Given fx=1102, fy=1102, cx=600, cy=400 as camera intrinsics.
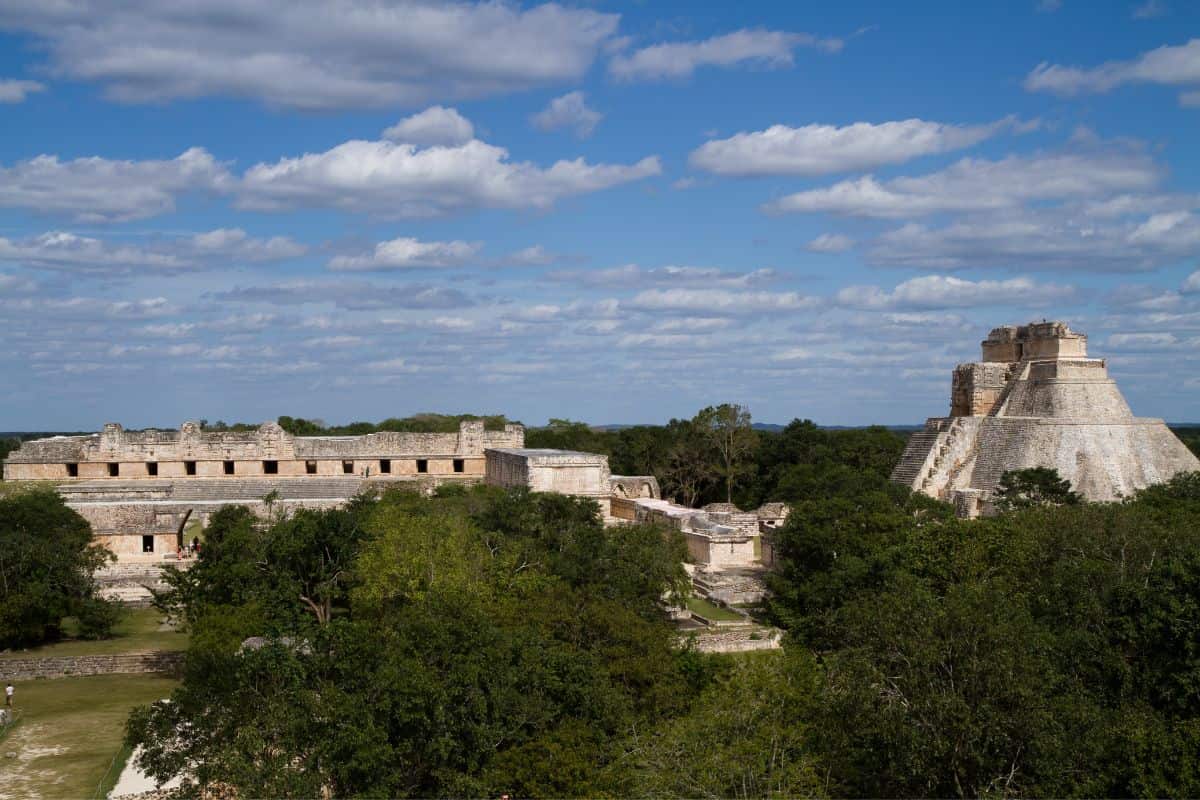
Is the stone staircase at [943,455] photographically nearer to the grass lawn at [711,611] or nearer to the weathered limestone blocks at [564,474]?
the grass lawn at [711,611]

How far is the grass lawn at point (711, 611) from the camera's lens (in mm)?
19656

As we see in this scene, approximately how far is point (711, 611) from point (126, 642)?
1027cm

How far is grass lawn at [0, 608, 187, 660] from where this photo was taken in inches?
713

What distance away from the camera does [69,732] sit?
13.9 m

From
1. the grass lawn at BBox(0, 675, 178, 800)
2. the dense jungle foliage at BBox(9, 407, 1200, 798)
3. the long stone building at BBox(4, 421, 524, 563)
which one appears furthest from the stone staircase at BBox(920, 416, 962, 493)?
the grass lawn at BBox(0, 675, 178, 800)

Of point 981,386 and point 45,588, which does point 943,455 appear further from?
point 45,588

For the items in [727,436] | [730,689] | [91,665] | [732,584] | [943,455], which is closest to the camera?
[730,689]

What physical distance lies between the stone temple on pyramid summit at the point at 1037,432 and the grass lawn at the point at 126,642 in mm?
15892

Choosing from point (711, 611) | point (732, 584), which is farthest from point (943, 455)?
point (711, 611)

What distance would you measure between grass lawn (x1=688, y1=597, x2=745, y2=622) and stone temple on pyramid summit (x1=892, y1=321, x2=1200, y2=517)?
6298mm

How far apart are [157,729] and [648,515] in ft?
58.2

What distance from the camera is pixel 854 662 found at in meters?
10.9

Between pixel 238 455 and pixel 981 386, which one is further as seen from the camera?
pixel 238 455

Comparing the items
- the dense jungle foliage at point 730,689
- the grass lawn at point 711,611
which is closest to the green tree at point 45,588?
the dense jungle foliage at point 730,689
